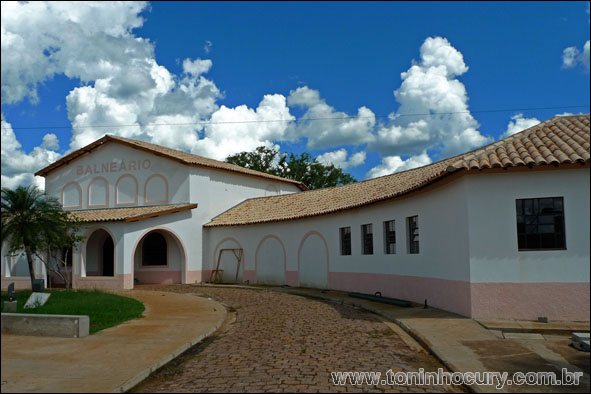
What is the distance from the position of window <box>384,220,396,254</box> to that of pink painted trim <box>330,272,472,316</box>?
0.89 m

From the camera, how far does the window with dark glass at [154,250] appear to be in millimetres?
26891

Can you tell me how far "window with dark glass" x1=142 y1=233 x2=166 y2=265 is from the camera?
2689 centimetres

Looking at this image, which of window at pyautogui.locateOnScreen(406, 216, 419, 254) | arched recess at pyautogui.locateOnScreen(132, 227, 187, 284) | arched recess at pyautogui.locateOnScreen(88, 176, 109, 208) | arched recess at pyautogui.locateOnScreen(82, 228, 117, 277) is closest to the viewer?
window at pyautogui.locateOnScreen(406, 216, 419, 254)

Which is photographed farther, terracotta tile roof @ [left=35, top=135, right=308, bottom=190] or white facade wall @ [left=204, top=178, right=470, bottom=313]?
terracotta tile roof @ [left=35, top=135, right=308, bottom=190]

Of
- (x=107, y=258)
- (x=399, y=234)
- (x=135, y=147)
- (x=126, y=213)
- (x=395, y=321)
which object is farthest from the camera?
(x=107, y=258)

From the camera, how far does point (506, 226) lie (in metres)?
10.4

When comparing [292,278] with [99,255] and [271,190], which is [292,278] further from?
[99,255]

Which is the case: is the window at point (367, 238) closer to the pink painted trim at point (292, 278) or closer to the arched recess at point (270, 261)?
the pink painted trim at point (292, 278)

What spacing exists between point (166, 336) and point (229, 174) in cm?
1905

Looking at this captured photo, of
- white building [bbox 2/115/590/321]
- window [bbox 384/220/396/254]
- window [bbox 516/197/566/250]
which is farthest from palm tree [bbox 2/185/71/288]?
window [bbox 516/197/566/250]

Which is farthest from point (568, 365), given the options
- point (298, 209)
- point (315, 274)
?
point (298, 209)

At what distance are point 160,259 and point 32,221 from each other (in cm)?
1084

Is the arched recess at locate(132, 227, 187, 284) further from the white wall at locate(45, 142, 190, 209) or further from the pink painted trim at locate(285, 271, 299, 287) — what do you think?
the pink painted trim at locate(285, 271, 299, 287)

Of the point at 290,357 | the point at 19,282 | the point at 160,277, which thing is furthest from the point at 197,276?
the point at 290,357
